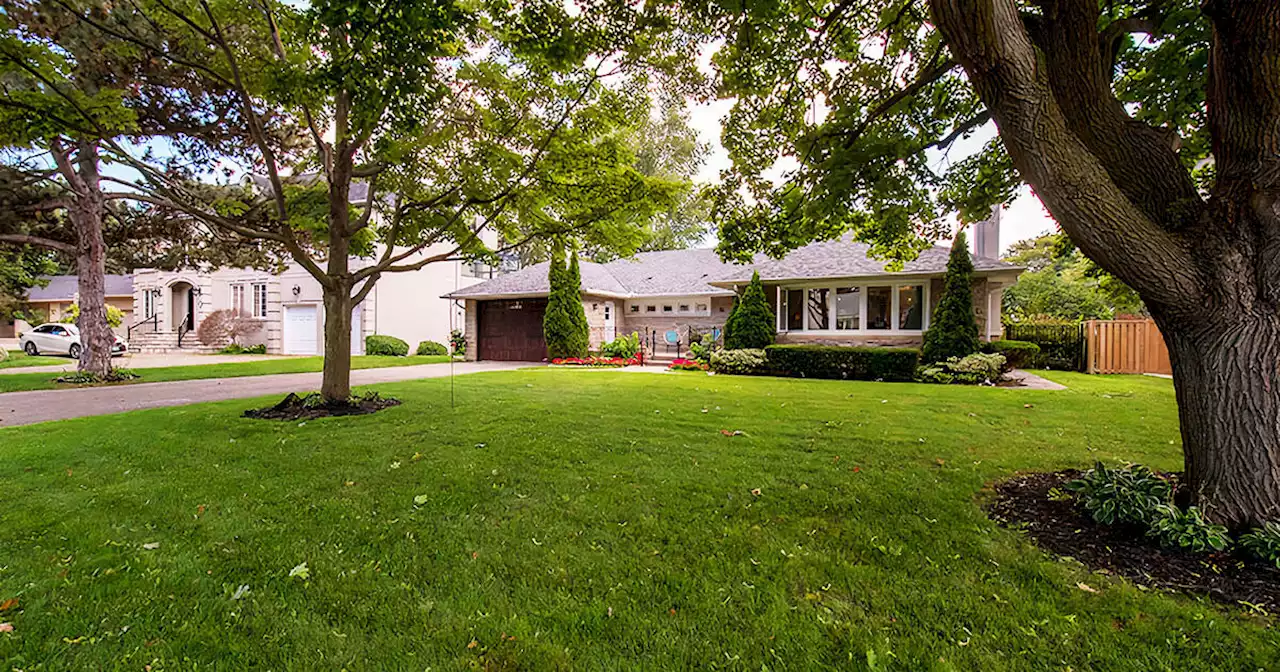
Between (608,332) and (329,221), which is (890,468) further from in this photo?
(608,332)

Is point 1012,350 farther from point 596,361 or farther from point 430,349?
point 430,349

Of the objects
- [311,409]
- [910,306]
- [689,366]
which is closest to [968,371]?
[910,306]

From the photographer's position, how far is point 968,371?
11156mm

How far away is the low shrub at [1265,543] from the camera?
263 cm

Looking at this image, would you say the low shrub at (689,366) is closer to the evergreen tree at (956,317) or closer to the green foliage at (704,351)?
the green foliage at (704,351)

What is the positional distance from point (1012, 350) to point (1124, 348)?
3.35 meters

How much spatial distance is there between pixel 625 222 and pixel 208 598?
651 cm

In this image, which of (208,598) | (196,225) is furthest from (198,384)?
(208,598)

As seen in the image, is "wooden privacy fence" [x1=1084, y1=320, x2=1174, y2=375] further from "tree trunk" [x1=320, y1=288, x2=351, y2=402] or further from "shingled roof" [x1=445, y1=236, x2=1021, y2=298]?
"tree trunk" [x1=320, y1=288, x2=351, y2=402]

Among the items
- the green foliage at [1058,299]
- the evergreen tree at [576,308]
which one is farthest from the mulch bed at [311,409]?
the green foliage at [1058,299]

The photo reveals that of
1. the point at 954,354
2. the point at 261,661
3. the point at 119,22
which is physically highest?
the point at 119,22

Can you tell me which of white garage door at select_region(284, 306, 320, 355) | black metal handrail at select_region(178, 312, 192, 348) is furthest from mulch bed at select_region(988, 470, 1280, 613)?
black metal handrail at select_region(178, 312, 192, 348)

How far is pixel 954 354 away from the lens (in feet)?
40.2

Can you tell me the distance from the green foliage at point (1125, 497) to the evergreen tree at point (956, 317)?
9533 mm
